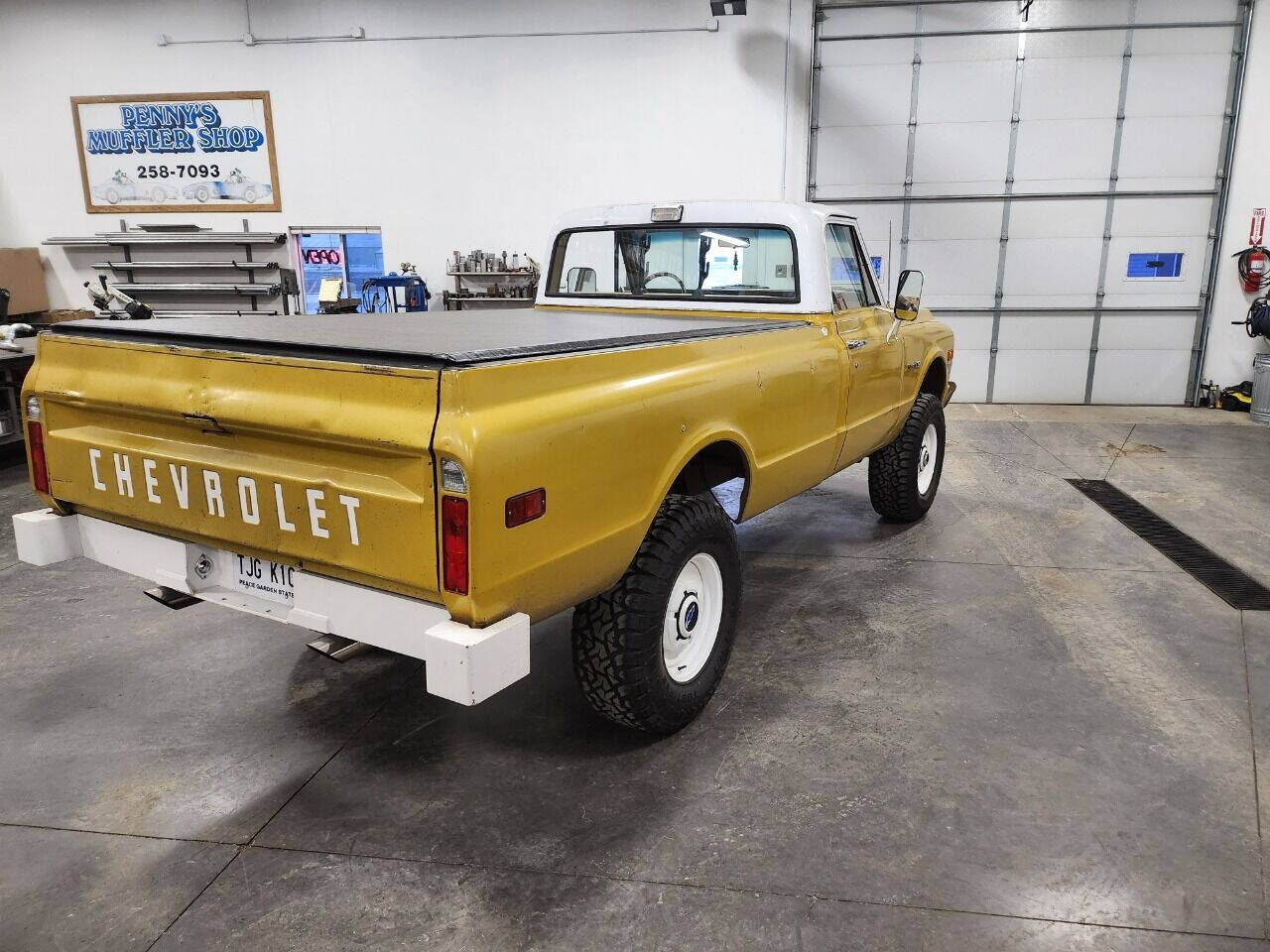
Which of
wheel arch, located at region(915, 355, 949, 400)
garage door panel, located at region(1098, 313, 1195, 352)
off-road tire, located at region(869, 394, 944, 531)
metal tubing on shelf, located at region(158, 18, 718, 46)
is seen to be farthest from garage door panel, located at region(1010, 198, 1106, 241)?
off-road tire, located at region(869, 394, 944, 531)

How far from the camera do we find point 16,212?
→ 35.4 feet

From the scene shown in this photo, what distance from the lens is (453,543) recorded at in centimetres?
189

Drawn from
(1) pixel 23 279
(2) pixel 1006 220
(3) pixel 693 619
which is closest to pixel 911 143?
(2) pixel 1006 220

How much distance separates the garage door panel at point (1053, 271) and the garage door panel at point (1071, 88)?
1.36 metres

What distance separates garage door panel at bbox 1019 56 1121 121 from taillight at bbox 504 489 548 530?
9598mm

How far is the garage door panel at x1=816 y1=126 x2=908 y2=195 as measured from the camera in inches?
382

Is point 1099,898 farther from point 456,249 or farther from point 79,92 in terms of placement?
point 79,92

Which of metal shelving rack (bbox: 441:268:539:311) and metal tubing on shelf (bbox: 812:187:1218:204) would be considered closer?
metal tubing on shelf (bbox: 812:187:1218:204)

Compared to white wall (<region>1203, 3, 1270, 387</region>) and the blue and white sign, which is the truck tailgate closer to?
the blue and white sign

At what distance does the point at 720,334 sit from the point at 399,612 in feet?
4.86

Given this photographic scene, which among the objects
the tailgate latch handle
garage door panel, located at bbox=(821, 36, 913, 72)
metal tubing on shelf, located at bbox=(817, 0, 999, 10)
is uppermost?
metal tubing on shelf, located at bbox=(817, 0, 999, 10)

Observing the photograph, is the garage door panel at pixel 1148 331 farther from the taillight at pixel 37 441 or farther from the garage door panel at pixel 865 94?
the taillight at pixel 37 441

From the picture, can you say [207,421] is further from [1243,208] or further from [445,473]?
[1243,208]

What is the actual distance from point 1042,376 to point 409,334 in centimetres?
925
